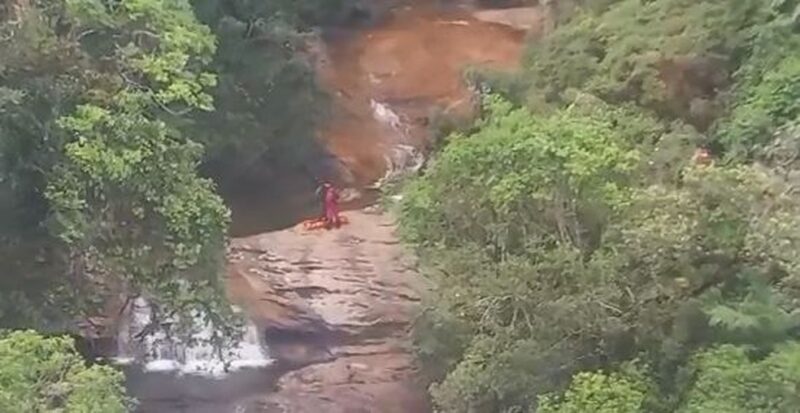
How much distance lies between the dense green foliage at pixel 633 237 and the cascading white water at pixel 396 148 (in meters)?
6.81

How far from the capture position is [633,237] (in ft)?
36.6

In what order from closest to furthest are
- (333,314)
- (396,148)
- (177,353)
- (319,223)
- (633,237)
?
(633,237), (177,353), (333,314), (319,223), (396,148)

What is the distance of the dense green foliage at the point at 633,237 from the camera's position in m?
10.8

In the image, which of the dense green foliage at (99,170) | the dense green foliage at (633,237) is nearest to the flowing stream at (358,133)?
the dense green foliage at (99,170)

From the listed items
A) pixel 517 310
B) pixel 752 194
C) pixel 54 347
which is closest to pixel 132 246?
pixel 54 347

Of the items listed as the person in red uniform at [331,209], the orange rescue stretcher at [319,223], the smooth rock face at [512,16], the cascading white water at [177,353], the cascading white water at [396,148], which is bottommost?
the cascading white water at [177,353]

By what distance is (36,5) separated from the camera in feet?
43.4

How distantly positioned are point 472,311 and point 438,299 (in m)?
0.82

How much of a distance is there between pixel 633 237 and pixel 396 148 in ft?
35.9

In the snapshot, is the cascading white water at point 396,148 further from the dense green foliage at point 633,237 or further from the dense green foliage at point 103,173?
the dense green foliage at point 633,237

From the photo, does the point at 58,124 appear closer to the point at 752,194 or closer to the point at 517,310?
the point at 517,310

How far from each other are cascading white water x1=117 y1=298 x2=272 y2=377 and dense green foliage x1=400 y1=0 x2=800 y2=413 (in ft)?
11.6

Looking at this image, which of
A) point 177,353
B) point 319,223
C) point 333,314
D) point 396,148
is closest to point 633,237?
point 333,314

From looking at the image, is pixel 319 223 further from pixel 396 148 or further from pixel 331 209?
pixel 396 148
